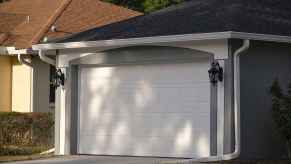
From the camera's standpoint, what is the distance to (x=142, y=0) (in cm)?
3881

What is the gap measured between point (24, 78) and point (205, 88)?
8.96m

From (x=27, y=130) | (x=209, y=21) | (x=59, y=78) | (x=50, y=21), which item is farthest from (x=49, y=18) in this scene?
(x=209, y=21)

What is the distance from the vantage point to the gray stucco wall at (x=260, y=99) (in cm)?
1614

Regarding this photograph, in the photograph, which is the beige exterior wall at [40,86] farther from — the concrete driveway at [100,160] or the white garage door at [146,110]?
the concrete driveway at [100,160]

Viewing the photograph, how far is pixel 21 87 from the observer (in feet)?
78.4

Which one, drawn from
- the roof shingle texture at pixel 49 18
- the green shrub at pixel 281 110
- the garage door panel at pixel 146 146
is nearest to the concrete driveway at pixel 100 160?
the garage door panel at pixel 146 146

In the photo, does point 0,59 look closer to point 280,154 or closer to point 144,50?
point 144,50

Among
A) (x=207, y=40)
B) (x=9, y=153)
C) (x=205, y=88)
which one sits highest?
(x=207, y=40)

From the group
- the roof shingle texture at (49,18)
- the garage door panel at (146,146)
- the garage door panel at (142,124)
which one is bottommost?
the garage door panel at (146,146)

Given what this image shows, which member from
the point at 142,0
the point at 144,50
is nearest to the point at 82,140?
the point at 144,50

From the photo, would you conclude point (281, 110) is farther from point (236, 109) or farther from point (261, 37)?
point (261, 37)

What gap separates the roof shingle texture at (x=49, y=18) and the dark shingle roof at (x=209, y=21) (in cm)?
538

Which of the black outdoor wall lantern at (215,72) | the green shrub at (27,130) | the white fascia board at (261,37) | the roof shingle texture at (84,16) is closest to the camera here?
the white fascia board at (261,37)

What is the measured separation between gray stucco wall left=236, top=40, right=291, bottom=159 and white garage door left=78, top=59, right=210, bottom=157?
82cm
